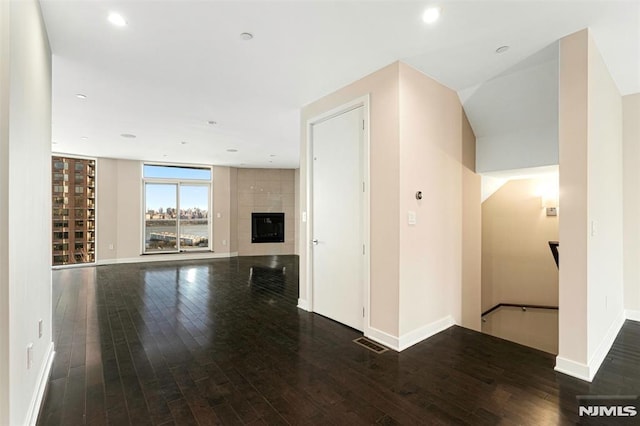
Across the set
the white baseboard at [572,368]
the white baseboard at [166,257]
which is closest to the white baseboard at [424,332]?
the white baseboard at [572,368]

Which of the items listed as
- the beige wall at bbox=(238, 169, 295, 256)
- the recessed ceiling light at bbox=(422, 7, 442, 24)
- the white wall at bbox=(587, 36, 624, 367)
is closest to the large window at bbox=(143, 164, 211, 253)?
A: the beige wall at bbox=(238, 169, 295, 256)

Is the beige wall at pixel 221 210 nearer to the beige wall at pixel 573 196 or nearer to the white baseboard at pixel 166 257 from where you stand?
the white baseboard at pixel 166 257

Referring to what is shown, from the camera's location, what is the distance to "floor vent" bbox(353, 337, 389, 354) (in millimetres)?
2807

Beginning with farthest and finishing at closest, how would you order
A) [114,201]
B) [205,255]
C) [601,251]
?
[205,255] → [114,201] → [601,251]

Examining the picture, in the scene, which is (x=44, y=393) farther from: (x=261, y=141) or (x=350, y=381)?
(x=261, y=141)

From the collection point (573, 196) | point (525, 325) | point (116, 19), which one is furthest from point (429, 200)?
point (525, 325)

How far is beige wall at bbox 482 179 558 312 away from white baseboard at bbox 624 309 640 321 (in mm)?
1024

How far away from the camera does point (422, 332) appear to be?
9.97 ft

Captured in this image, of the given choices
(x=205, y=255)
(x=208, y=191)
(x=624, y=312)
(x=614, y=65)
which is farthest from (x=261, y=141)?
(x=624, y=312)

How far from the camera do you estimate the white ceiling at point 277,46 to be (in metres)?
2.11

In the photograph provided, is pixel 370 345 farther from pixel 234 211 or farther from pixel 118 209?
pixel 118 209

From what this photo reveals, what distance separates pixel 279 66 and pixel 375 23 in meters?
1.05

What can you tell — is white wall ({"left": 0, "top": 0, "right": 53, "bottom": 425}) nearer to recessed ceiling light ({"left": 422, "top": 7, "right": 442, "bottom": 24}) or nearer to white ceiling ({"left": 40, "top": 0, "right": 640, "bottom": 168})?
white ceiling ({"left": 40, "top": 0, "right": 640, "bottom": 168})

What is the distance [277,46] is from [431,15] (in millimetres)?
1232
